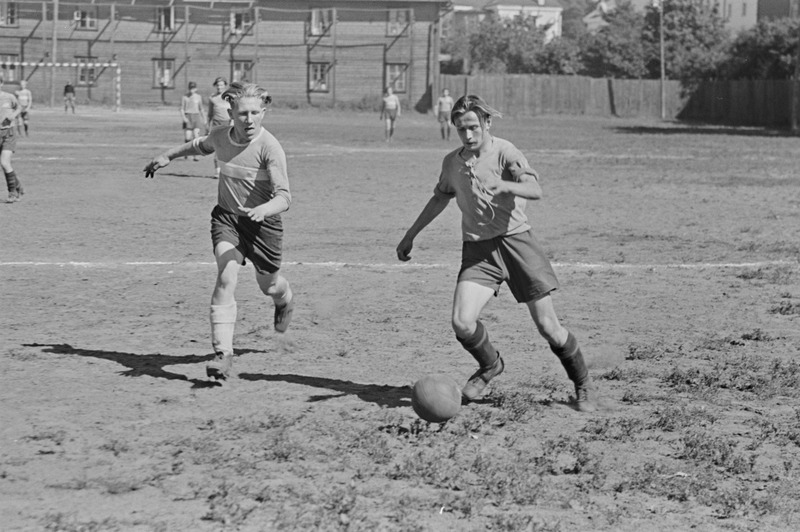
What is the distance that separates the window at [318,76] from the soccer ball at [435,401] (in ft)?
237

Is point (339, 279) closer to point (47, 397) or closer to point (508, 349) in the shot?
point (508, 349)

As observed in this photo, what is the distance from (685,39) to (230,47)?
39987 millimetres

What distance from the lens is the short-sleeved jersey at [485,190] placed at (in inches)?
298

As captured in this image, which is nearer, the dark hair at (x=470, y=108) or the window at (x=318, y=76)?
the dark hair at (x=470, y=108)

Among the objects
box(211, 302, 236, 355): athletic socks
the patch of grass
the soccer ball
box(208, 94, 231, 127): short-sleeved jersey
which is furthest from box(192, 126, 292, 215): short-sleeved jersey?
box(208, 94, 231, 127): short-sleeved jersey

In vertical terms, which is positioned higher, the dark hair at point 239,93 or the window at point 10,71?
the window at point 10,71

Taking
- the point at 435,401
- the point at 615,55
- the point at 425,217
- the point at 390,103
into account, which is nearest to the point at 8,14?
the point at 390,103

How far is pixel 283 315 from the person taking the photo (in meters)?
9.62

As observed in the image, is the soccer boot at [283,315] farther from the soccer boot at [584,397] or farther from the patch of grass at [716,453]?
the patch of grass at [716,453]

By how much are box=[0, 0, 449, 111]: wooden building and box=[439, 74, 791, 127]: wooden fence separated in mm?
3876

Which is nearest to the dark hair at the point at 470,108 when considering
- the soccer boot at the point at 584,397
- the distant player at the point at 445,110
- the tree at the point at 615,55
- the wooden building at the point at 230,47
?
the soccer boot at the point at 584,397

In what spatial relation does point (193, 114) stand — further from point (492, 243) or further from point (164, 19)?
point (164, 19)

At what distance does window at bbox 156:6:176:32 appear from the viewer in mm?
77875

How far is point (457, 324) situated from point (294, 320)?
3.51m
